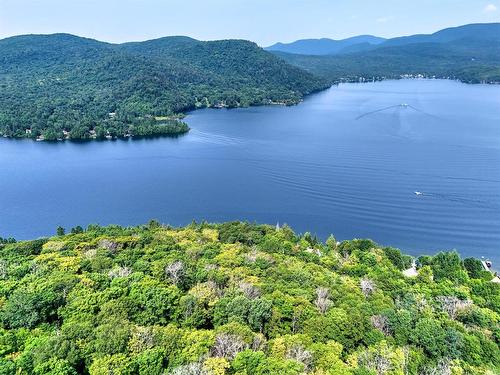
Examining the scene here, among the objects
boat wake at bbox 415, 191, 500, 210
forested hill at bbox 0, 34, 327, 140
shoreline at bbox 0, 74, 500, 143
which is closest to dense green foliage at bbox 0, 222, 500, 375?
boat wake at bbox 415, 191, 500, 210

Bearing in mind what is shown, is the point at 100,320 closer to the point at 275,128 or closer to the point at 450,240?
the point at 450,240

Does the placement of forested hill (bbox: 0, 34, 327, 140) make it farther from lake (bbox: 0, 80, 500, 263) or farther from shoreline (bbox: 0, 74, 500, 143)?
lake (bbox: 0, 80, 500, 263)

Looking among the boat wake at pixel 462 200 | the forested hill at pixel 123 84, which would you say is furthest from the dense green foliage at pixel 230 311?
the forested hill at pixel 123 84

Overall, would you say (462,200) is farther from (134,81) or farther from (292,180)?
(134,81)

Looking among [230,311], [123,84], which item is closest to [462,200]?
[230,311]

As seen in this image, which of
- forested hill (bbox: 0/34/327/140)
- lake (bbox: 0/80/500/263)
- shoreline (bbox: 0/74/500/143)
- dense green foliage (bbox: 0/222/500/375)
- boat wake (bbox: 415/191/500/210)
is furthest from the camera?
forested hill (bbox: 0/34/327/140)

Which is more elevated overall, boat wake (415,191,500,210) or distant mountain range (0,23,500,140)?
distant mountain range (0,23,500,140)

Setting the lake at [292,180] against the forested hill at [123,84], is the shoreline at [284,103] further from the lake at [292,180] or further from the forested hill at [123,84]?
the lake at [292,180]
